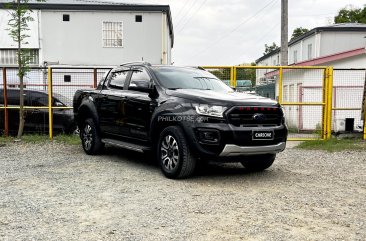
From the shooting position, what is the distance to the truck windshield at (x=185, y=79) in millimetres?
7402

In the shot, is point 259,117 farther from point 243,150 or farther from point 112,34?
point 112,34

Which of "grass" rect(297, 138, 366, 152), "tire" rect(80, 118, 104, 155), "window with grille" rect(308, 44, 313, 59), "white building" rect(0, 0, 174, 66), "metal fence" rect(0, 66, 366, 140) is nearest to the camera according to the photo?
"tire" rect(80, 118, 104, 155)

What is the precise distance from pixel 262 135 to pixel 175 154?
1361 millimetres

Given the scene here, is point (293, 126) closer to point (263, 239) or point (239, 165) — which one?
point (239, 165)

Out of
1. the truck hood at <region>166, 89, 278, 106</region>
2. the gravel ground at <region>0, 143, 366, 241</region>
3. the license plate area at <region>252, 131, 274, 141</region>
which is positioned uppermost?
the truck hood at <region>166, 89, 278, 106</region>

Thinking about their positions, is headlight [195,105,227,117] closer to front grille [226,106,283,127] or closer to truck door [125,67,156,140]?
front grille [226,106,283,127]

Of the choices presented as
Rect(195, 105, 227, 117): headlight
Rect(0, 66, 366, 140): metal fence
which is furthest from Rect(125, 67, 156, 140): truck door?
Rect(0, 66, 366, 140): metal fence

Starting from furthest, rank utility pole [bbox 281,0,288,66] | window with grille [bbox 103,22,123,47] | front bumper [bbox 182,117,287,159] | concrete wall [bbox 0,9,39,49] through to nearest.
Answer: window with grille [bbox 103,22,123,47], concrete wall [bbox 0,9,39,49], utility pole [bbox 281,0,288,66], front bumper [bbox 182,117,287,159]

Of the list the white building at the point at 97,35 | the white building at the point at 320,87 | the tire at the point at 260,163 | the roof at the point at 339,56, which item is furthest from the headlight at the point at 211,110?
the white building at the point at 97,35

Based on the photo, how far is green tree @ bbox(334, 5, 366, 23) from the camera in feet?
161

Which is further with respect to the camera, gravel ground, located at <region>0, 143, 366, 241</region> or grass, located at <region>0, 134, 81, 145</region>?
grass, located at <region>0, 134, 81, 145</region>

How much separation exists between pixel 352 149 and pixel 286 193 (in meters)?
5.24

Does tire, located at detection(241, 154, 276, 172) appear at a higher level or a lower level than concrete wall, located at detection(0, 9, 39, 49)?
lower

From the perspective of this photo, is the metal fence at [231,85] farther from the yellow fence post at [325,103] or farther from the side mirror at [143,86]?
the side mirror at [143,86]
